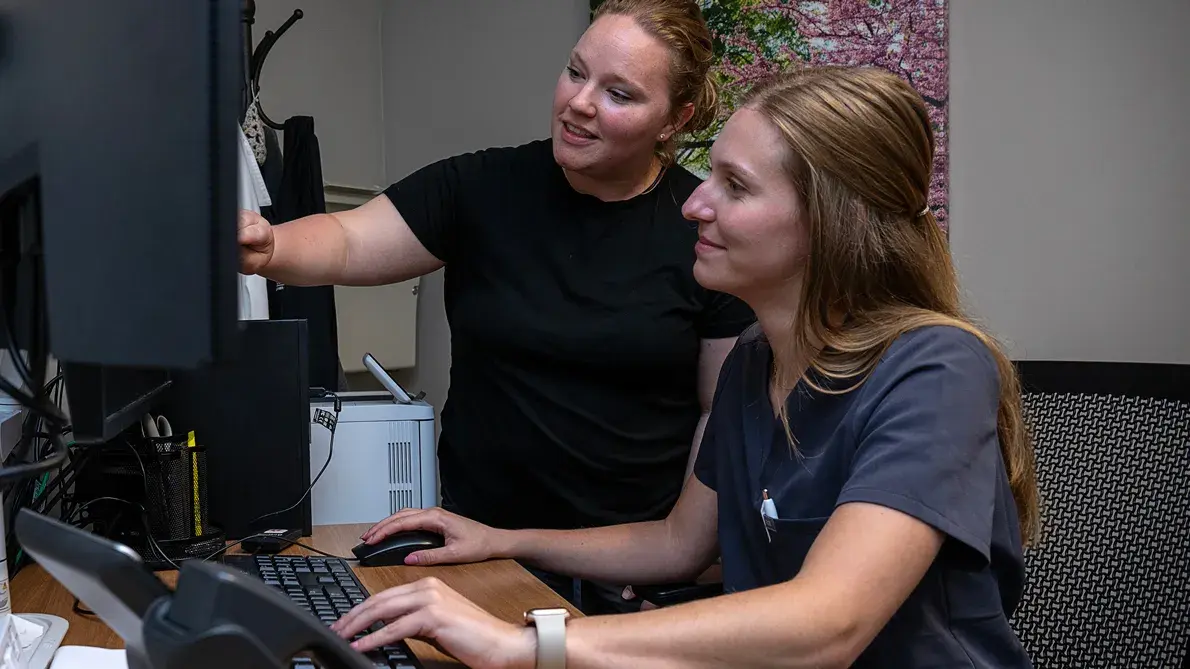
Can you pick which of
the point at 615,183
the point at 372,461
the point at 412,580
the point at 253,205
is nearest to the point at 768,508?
the point at 412,580

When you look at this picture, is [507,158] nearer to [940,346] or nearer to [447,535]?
[447,535]

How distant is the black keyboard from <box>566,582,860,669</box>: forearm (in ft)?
0.48

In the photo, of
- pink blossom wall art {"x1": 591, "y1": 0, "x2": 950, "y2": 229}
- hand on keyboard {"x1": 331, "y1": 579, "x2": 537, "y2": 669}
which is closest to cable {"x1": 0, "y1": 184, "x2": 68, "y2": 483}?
hand on keyboard {"x1": 331, "y1": 579, "x2": 537, "y2": 669}

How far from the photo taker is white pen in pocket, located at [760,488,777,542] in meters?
1.10

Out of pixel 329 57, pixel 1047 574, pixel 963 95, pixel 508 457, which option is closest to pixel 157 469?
pixel 508 457

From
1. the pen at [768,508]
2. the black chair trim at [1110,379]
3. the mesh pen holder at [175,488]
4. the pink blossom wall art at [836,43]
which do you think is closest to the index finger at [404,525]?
the mesh pen holder at [175,488]

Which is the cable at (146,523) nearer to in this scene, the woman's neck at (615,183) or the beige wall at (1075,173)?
the woman's neck at (615,183)

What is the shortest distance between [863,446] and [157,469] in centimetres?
86

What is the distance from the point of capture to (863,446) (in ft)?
3.19

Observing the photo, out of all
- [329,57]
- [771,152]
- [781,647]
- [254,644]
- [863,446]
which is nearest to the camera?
[254,644]

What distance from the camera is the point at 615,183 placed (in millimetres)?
1607

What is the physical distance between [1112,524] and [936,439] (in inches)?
21.5

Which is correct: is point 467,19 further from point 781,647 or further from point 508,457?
point 781,647

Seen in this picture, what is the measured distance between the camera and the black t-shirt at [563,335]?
155 cm
